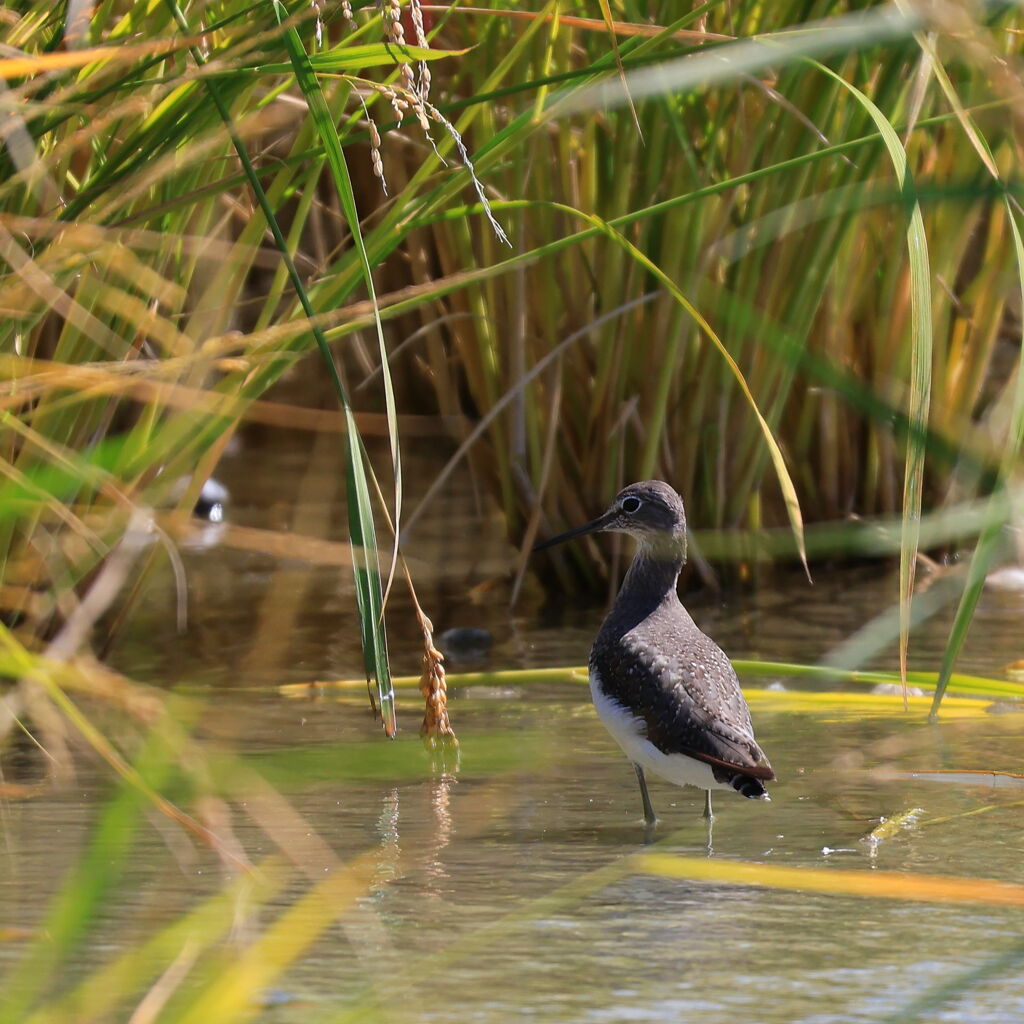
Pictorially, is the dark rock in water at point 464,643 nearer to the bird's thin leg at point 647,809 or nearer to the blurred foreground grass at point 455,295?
the blurred foreground grass at point 455,295

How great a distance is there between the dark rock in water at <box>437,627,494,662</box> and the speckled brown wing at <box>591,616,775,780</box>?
96cm

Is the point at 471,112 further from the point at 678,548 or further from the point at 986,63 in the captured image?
the point at 986,63

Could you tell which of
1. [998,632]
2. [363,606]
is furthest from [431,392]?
[363,606]

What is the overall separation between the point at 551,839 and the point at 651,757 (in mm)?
327

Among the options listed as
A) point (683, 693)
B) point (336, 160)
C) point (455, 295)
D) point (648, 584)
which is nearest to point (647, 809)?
point (683, 693)

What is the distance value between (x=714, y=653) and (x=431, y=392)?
325 centimetres

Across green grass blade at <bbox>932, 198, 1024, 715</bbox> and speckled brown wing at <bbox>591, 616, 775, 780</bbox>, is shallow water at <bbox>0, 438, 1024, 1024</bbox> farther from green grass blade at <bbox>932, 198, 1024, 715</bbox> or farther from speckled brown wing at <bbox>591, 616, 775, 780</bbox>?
green grass blade at <bbox>932, 198, 1024, 715</bbox>

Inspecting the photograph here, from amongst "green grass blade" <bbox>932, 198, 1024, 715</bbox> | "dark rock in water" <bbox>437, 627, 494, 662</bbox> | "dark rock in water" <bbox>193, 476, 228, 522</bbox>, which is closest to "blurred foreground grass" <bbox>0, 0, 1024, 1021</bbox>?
"green grass blade" <bbox>932, 198, 1024, 715</bbox>

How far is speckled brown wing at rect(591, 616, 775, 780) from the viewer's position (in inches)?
131

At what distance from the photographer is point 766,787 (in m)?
3.53

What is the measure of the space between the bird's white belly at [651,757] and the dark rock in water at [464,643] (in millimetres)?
1203

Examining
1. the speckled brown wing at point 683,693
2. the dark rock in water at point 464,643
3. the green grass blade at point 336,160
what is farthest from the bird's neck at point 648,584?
the green grass blade at point 336,160

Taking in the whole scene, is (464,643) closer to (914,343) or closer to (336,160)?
(336,160)

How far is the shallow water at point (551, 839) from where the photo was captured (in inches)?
94.2
